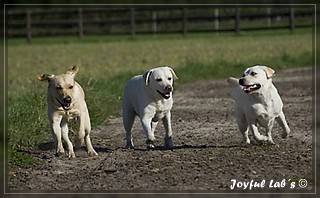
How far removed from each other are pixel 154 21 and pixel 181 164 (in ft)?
126

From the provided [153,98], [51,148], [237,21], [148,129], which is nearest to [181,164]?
[148,129]

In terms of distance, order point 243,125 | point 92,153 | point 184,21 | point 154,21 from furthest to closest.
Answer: point 154,21 < point 184,21 < point 243,125 < point 92,153

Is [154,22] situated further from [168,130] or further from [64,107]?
[64,107]

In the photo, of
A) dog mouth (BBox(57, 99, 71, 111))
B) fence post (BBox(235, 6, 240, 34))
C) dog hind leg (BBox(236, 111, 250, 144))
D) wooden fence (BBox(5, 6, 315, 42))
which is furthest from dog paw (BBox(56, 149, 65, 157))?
Answer: wooden fence (BBox(5, 6, 315, 42))

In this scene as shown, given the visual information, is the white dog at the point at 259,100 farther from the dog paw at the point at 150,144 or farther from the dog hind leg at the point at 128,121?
the dog hind leg at the point at 128,121

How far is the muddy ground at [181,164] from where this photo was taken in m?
7.09

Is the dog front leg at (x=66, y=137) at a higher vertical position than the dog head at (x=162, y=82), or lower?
lower

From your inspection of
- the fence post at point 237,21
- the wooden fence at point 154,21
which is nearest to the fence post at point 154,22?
the wooden fence at point 154,21

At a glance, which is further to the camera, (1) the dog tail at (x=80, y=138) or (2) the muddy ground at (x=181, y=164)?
(1) the dog tail at (x=80, y=138)

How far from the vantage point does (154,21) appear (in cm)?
4603

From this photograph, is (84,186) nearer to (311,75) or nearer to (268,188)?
(268,188)

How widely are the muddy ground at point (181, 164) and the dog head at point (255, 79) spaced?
1.98 ft

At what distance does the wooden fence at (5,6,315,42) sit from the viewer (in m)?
43.9

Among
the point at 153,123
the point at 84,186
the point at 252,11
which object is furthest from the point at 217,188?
the point at 252,11
